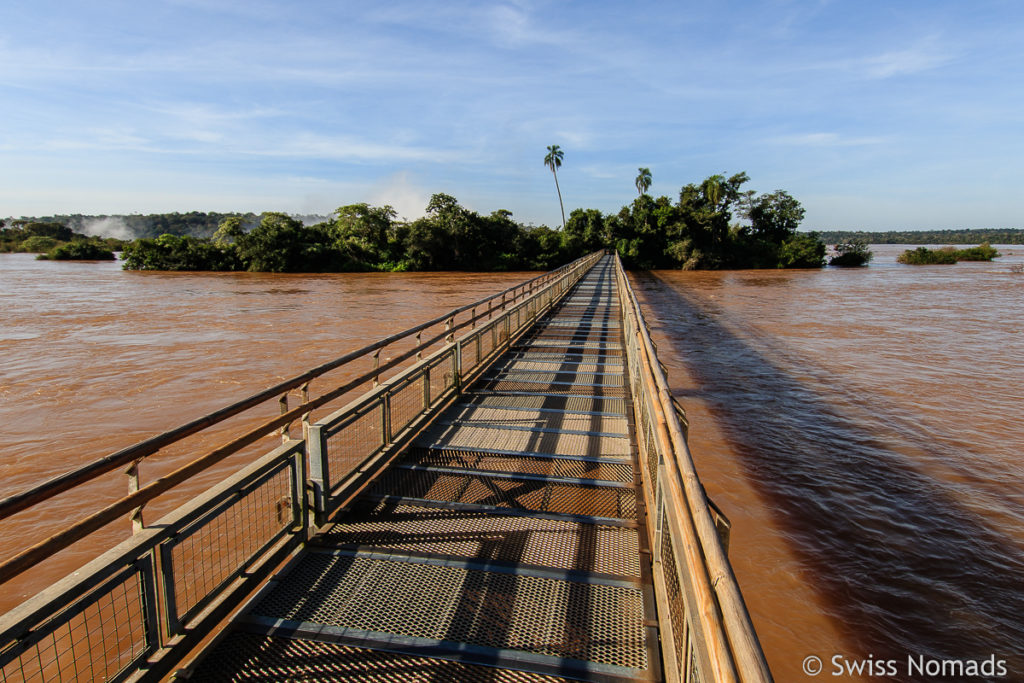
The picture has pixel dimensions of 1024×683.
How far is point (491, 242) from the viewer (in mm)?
58906

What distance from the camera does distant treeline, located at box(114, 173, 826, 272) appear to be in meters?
55.5

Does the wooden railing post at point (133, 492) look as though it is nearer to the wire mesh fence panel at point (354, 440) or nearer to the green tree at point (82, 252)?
the wire mesh fence panel at point (354, 440)

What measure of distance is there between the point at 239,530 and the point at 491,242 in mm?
56651

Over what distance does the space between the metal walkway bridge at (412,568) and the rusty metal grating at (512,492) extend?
0.02 m

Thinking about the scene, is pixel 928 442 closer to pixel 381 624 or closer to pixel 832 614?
pixel 832 614

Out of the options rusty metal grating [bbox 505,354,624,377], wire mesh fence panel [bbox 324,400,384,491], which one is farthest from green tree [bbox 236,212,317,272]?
wire mesh fence panel [bbox 324,400,384,491]

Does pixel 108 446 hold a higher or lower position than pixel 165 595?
lower

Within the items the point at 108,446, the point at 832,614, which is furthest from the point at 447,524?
the point at 108,446

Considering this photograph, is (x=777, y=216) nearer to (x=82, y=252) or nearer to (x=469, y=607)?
(x=469, y=607)

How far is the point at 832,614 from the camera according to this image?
16.0 feet

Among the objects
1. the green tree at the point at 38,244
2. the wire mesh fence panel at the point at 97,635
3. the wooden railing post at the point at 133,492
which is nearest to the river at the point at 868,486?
the wire mesh fence panel at the point at 97,635

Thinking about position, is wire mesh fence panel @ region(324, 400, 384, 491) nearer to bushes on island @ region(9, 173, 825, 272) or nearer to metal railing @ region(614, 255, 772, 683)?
metal railing @ region(614, 255, 772, 683)

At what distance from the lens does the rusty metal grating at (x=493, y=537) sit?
3525 mm

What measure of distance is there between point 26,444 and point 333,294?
84.9 ft
